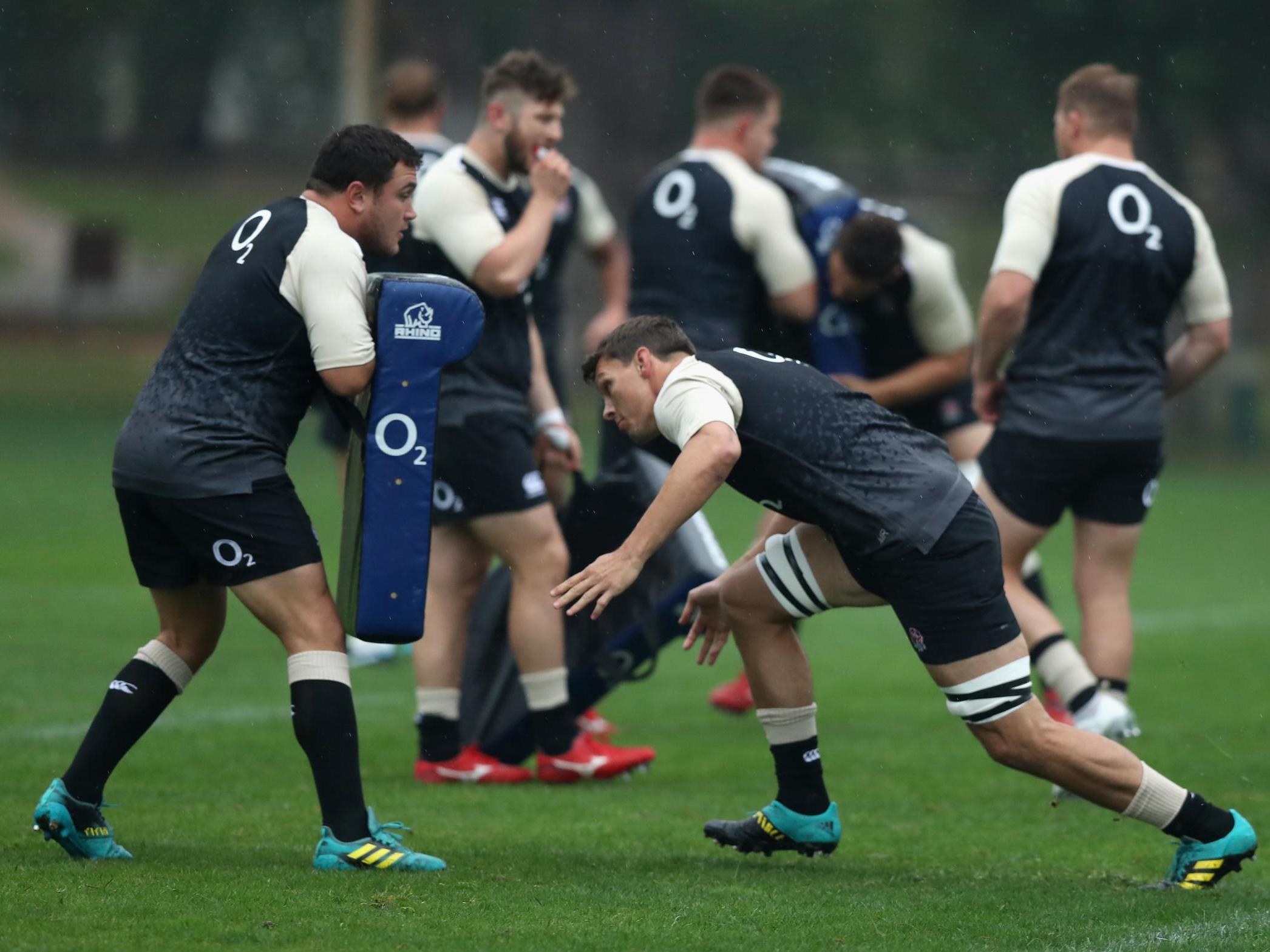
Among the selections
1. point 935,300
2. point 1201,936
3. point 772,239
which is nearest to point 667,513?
point 1201,936

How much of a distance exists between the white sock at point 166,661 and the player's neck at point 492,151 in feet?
8.06

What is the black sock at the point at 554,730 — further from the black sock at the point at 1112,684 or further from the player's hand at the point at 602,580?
the player's hand at the point at 602,580

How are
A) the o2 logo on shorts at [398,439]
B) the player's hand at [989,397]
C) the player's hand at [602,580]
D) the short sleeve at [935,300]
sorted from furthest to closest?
the short sleeve at [935,300]
the player's hand at [989,397]
the o2 logo on shorts at [398,439]
the player's hand at [602,580]

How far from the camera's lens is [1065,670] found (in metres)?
6.89

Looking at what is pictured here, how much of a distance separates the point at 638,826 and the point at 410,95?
3.66 m

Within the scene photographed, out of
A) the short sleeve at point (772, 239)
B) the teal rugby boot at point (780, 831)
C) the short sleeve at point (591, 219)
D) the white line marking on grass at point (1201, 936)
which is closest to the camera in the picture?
the white line marking on grass at point (1201, 936)

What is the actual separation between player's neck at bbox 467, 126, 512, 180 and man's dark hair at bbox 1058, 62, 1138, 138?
2106 millimetres

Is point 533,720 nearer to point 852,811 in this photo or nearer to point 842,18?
point 852,811

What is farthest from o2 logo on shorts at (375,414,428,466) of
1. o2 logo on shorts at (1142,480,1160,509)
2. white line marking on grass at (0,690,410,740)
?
o2 logo on shorts at (1142,480,1160,509)

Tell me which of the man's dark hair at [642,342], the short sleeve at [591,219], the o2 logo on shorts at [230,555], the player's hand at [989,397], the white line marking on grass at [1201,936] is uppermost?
the short sleeve at [591,219]

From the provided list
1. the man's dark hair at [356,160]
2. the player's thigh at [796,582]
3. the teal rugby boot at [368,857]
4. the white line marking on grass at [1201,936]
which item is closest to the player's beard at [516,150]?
the man's dark hair at [356,160]

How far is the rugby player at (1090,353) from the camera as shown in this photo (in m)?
6.78

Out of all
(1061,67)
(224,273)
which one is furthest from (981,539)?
(1061,67)

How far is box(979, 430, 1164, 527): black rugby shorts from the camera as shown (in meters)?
6.80
